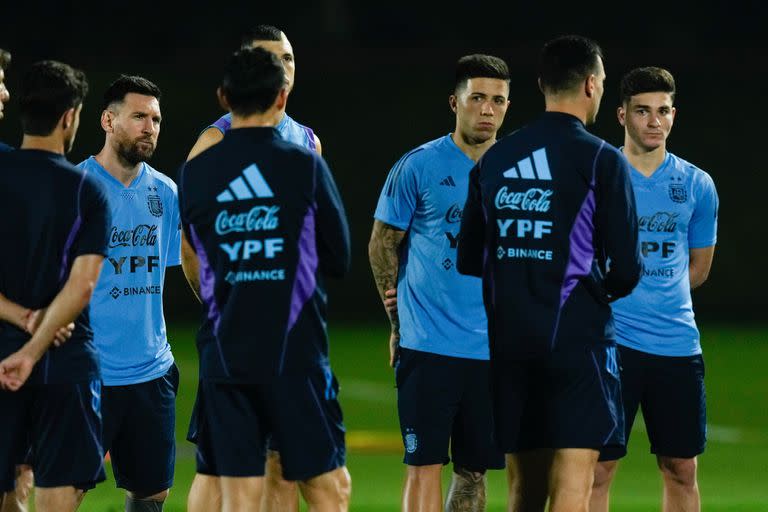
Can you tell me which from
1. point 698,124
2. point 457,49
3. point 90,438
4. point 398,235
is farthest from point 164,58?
point 90,438

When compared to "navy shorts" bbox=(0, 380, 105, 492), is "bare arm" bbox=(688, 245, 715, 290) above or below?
above

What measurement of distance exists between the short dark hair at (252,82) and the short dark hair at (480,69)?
1.96m

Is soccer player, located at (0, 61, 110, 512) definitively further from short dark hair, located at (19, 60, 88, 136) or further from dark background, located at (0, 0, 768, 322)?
dark background, located at (0, 0, 768, 322)

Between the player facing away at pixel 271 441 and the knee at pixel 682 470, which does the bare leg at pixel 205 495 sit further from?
the knee at pixel 682 470

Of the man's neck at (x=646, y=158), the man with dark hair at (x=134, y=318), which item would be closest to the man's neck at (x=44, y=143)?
the man with dark hair at (x=134, y=318)

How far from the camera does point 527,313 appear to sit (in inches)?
219

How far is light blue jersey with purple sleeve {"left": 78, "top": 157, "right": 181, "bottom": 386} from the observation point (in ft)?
21.2

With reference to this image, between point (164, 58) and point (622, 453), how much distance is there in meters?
16.3

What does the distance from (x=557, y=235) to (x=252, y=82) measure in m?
1.35

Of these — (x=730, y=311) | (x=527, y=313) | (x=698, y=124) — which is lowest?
(x=730, y=311)

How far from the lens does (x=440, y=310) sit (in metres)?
6.76

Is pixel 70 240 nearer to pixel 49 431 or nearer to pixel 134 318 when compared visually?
pixel 49 431

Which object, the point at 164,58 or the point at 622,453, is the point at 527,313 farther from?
the point at 164,58

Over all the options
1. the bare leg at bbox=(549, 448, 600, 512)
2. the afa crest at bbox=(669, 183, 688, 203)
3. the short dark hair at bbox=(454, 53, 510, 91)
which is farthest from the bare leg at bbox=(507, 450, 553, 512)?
the short dark hair at bbox=(454, 53, 510, 91)
